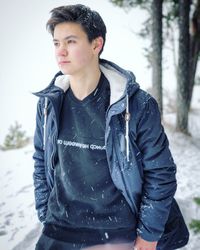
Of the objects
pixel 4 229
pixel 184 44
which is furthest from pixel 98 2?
pixel 4 229

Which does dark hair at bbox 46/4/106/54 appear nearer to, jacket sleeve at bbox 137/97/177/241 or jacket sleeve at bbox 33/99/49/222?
jacket sleeve at bbox 137/97/177/241

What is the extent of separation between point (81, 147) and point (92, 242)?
694 mm

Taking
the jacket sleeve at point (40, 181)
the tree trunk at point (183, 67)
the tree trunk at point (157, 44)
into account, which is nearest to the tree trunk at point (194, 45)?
the tree trunk at point (183, 67)

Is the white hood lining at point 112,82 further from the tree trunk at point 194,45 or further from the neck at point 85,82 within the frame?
the tree trunk at point 194,45

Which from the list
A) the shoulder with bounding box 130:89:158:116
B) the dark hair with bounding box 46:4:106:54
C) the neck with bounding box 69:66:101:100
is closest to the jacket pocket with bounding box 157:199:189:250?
the shoulder with bounding box 130:89:158:116

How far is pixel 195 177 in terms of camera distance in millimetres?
5742

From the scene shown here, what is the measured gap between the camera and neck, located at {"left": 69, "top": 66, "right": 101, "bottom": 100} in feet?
7.82

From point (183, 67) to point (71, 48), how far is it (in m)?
6.77

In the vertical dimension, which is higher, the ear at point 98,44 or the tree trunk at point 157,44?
the ear at point 98,44

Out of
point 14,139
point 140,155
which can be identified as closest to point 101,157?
point 140,155

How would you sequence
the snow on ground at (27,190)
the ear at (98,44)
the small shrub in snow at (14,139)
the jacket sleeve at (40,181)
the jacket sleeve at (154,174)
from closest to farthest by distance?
the jacket sleeve at (154,174)
the ear at (98,44)
the jacket sleeve at (40,181)
the snow on ground at (27,190)
the small shrub in snow at (14,139)

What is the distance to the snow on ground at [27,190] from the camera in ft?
13.0

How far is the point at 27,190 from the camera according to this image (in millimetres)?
5617

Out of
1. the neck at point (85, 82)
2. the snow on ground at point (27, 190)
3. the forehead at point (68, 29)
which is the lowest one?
the snow on ground at point (27, 190)
